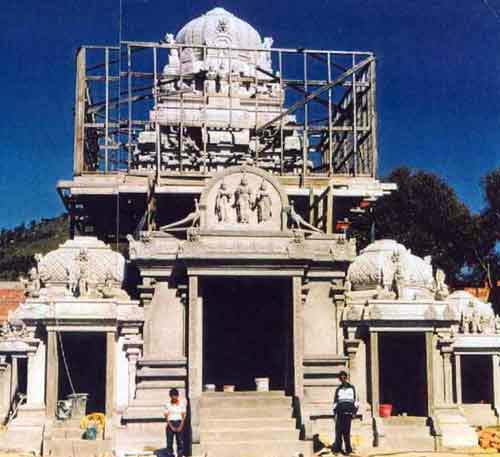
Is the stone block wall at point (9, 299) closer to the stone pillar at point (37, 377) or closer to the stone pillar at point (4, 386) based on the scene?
the stone pillar at point (4, 386)

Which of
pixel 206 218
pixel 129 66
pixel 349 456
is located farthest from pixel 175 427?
pixel 129 66

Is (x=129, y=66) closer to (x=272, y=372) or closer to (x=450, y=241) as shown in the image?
(x=272, y=372)

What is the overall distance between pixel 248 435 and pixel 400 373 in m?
7.42

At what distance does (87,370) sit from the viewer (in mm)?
27078

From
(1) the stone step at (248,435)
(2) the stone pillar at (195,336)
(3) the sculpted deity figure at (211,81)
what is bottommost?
(1) the stone step at (248,435)

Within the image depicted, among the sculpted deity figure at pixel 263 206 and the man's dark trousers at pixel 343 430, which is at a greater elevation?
the sculpted deity figure at pixel 263 206

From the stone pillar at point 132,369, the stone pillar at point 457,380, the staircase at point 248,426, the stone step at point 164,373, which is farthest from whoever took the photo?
the stone pillar at point 457,380

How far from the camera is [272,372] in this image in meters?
25.8

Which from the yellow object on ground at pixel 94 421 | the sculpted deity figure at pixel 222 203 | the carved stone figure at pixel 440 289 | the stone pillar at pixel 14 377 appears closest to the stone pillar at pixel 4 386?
the stone pillar at pixel 14 377

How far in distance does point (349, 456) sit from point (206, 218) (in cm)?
724

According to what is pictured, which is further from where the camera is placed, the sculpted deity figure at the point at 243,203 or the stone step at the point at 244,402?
the sculpted deity figure at the point at 243,203

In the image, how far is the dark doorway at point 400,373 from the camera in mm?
26297

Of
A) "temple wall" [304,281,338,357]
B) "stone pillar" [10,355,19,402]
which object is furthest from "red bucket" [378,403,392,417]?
"stone pillar" [10,355,19,402]

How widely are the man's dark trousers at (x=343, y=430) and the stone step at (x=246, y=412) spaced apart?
1715mm
